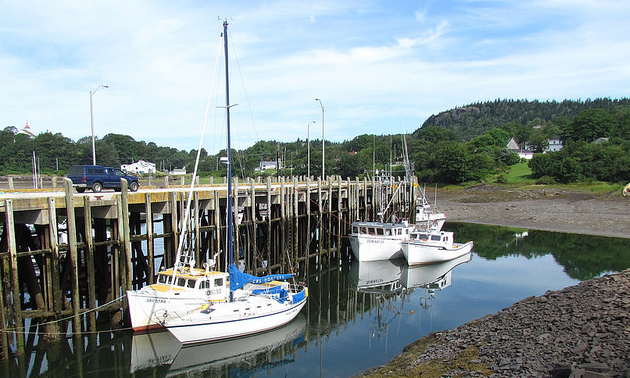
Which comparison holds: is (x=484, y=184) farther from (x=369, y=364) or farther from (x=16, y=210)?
(x=16, y=210)

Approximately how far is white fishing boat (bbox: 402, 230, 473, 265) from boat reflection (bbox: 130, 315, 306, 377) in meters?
15.9

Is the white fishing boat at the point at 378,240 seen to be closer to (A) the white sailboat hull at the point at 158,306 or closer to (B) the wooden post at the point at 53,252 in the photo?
(A) the white sailboat hull at the point at 158,306

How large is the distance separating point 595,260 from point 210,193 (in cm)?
2966

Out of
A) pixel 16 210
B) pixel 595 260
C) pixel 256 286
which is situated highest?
pixel 16 210

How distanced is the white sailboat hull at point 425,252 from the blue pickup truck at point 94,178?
19.2m

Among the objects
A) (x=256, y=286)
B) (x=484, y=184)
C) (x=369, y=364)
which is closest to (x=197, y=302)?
(x=256, y=286)

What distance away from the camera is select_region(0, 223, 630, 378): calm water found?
54.4 feet

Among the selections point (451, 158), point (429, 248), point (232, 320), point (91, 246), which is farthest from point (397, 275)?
point (451, 158)

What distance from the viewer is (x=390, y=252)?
34719mm

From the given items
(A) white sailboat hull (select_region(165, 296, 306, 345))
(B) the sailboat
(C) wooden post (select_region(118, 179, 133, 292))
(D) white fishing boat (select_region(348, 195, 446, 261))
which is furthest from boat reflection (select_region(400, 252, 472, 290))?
(C) wooden post (select_region(118, 179, 133, 292))

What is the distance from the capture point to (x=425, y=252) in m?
33.8

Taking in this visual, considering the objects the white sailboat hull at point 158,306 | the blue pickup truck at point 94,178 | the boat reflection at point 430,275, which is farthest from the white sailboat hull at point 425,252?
the blue pickup truck at point 94,178

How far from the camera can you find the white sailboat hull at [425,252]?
33562mm

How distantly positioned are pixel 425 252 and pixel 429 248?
16.3 inches
